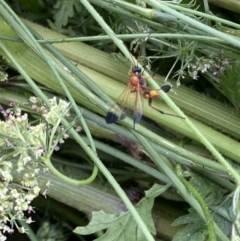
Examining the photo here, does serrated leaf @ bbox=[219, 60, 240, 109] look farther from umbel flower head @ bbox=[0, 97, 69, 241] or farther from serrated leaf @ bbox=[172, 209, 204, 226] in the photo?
umbel flower head @ bbox=[0, 97, 69, 241]

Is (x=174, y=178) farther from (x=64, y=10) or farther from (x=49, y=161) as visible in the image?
(x=64, y=10)

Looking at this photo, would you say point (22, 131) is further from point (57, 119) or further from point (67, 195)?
point (67, 195)

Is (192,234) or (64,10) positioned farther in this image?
(64,10)

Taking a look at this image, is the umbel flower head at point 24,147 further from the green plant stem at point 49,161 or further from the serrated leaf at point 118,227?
the serrated leaf at point 118,227

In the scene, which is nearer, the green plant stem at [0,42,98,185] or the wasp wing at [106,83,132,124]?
the green plant stem at [0,42,98,185]

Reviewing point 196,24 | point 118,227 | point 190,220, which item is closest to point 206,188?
point 190,220

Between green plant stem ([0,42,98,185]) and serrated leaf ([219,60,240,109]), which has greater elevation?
serrated leaf ([219,60,240,109])

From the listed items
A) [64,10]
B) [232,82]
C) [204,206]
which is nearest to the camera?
[204,206]

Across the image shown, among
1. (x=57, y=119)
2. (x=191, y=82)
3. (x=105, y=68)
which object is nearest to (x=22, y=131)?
(x=57, y=119)

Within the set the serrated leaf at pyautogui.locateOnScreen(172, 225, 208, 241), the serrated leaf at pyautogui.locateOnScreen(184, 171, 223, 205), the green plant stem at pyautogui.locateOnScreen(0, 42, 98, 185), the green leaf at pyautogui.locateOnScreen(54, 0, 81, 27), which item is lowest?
the serrated leaf at pyautogui.locateOnScreen(172, 225, 208, 241)

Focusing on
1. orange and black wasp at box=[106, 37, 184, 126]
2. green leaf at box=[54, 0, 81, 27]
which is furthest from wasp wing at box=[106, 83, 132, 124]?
green leaf at box=[54, 0, 81, 27]

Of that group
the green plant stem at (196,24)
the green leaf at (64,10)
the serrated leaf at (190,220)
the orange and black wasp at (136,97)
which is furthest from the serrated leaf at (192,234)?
the green leaf at (64,10)
